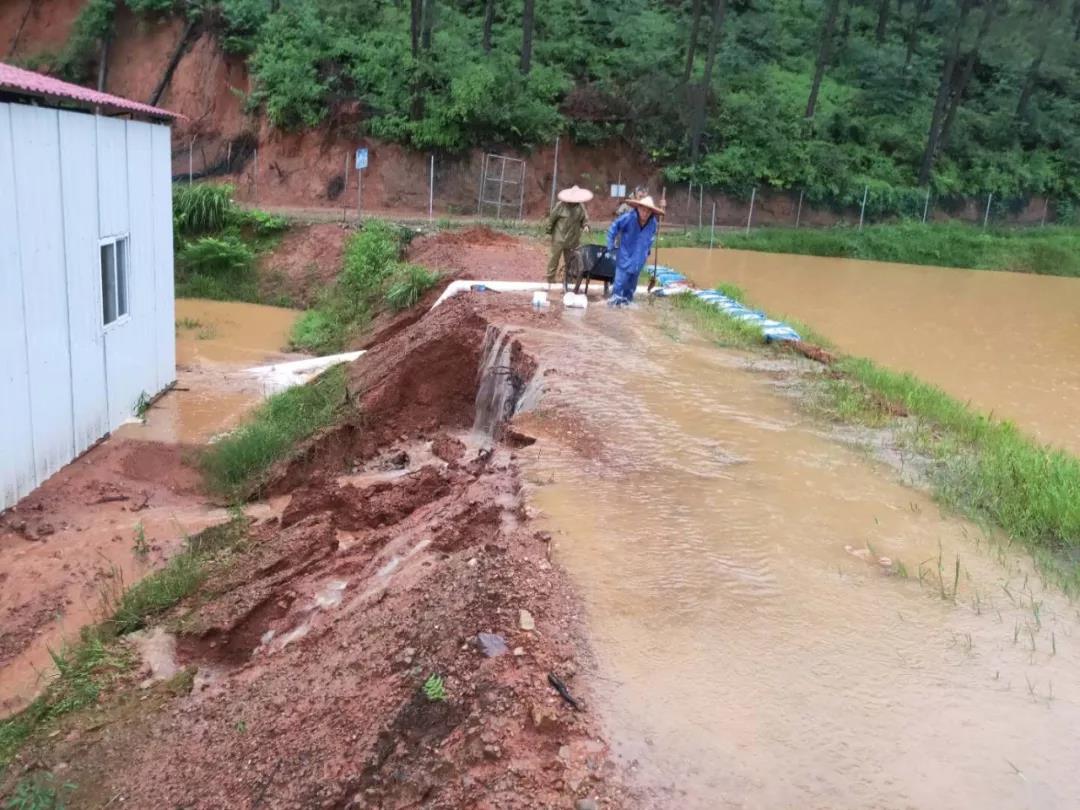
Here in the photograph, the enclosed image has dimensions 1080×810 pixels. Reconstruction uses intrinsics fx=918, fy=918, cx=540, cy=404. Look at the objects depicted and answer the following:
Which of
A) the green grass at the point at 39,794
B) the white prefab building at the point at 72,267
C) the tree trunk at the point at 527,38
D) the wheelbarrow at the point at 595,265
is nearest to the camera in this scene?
Answer: the green grass at the point at 39,794

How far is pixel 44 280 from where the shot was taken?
8820 mm

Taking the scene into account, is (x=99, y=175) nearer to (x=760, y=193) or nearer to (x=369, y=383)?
(x=369, y=383)

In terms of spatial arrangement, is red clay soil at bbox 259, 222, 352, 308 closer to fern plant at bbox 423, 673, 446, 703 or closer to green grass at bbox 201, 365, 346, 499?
green grass at bbox 201, 365, 346, 499

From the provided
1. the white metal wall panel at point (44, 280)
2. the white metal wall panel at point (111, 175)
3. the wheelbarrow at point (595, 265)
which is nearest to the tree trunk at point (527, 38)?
the wheelbarrow at point (595, 265)

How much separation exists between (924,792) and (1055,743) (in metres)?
0.81

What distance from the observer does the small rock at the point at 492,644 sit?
13.7 feet

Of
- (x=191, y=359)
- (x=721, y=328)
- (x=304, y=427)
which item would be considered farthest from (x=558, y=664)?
(x=191, y=359)

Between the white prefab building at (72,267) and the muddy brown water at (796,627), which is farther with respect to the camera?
the white prefab building at (72,267)

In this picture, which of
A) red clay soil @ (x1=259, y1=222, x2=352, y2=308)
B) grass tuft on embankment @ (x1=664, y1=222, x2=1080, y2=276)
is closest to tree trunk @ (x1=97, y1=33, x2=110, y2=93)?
red clay soil @ (x1=259, y1=222, x2=352, y2=308)

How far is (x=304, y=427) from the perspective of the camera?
10.7 metres

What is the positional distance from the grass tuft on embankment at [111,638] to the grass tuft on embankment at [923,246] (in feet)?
75.9

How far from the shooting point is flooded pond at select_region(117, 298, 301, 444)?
38.3 feet

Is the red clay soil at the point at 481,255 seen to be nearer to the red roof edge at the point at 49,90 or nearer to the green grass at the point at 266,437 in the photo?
the green grass at the point at 266,437

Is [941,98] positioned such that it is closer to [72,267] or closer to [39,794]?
[72,267]
